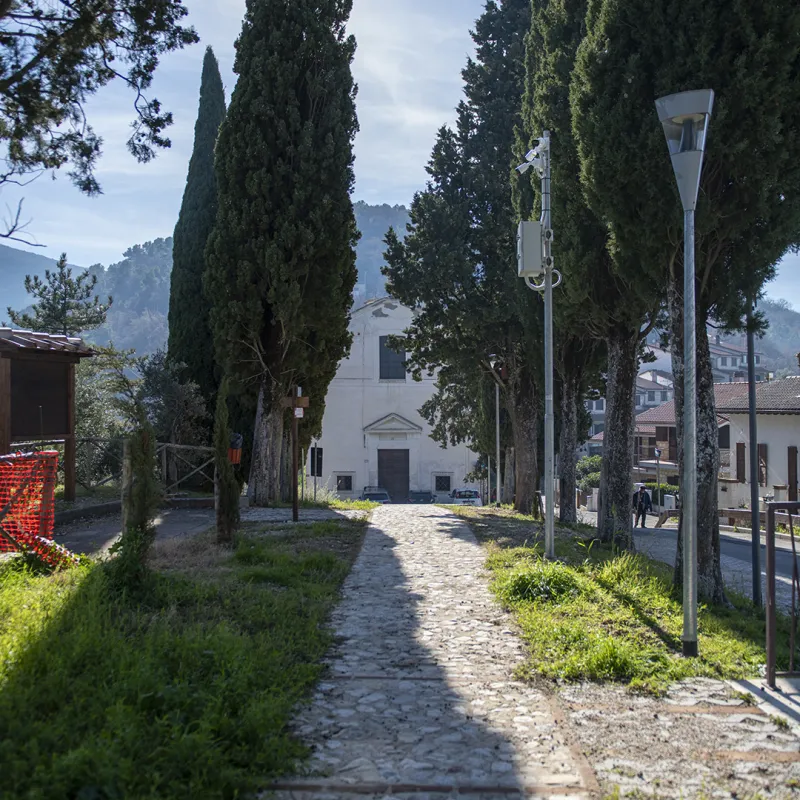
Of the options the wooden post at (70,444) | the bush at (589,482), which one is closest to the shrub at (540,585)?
the wooden post at (70,444)

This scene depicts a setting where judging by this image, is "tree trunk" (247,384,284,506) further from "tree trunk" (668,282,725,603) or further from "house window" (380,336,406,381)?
"house window" (380,336,406,381)

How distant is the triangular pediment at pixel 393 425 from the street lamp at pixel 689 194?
38858 millimetres

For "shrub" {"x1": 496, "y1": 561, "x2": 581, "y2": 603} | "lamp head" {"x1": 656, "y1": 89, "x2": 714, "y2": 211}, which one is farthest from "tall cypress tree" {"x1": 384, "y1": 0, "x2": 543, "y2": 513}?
"lamp head" {"x1": 656, "y1": 89, "x2": 714, "y2": 211}

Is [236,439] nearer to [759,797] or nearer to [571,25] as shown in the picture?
[571,25]

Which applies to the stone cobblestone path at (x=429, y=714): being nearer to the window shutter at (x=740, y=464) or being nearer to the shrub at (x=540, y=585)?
the shrub at (x=540, y=585)

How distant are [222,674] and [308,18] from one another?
17.2m

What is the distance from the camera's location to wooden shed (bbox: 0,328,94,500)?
13.1 metres

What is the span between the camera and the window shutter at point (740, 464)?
3747cm

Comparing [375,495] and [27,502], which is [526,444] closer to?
[27,502]

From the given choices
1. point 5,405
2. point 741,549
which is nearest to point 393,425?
point 741,549

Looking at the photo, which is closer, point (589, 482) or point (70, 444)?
point (70, 444)

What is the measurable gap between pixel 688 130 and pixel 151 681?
238 inches

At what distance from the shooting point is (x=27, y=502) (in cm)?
954

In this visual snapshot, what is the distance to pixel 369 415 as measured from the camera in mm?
46625
